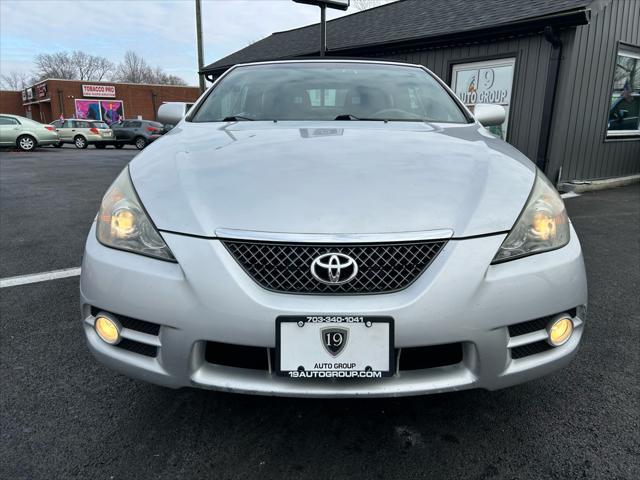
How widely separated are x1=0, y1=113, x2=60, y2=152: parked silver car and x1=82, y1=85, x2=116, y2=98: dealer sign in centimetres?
2094

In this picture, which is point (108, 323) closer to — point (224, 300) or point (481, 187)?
point (224, 300)

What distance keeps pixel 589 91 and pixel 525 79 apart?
3.48ft

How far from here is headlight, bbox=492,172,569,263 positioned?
4.61 feet

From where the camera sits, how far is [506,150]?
1.88 metres

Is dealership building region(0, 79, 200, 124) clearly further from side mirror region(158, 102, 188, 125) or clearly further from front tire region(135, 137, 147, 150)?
side mirror region(158, 102, 188, 125)

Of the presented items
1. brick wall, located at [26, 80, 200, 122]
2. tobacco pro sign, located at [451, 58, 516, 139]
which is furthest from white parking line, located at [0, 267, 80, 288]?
brick wall, located at [26, 80, 200, 122]

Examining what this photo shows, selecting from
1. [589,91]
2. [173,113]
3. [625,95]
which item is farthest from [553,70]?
[173,113]

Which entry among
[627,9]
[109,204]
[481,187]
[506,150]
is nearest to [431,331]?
[481,187]

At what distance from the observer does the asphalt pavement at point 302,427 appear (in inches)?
58.5

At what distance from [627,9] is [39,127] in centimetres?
1846

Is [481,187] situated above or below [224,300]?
above

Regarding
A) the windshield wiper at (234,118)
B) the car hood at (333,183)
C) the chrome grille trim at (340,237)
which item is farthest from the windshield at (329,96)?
the chrome grille trim at (340,237)

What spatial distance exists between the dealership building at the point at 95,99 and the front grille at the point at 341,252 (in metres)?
37.1

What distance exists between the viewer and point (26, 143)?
17.2 meters
